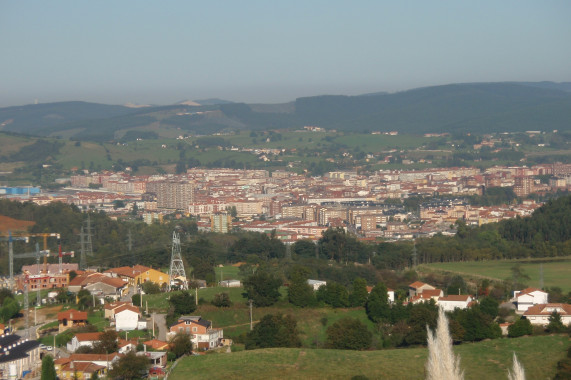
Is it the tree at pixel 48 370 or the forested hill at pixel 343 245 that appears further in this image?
the forested hill at pixel 343 245

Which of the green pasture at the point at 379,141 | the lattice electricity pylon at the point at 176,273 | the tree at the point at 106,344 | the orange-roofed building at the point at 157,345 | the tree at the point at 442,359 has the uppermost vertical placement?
the tree at the point at 442,359

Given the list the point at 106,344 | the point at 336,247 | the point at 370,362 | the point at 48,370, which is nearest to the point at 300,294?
the point at 106,344

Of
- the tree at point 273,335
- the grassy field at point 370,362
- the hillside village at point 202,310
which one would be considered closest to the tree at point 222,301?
the hillside village at point 202,310

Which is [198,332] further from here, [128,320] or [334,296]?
[334,296]

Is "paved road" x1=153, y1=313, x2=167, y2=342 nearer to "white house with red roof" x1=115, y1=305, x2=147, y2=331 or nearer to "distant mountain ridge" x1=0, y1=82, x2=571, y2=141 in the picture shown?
"white house with red roof" x1=115, y1=305, x2=147, y2=331

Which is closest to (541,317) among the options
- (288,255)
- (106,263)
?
(288,255)

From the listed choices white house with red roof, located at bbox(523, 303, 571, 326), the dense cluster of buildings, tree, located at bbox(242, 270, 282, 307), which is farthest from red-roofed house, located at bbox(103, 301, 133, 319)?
the dense cluster of buildings

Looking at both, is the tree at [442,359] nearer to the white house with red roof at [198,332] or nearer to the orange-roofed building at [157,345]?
the orange-roofed building at [157,345]
